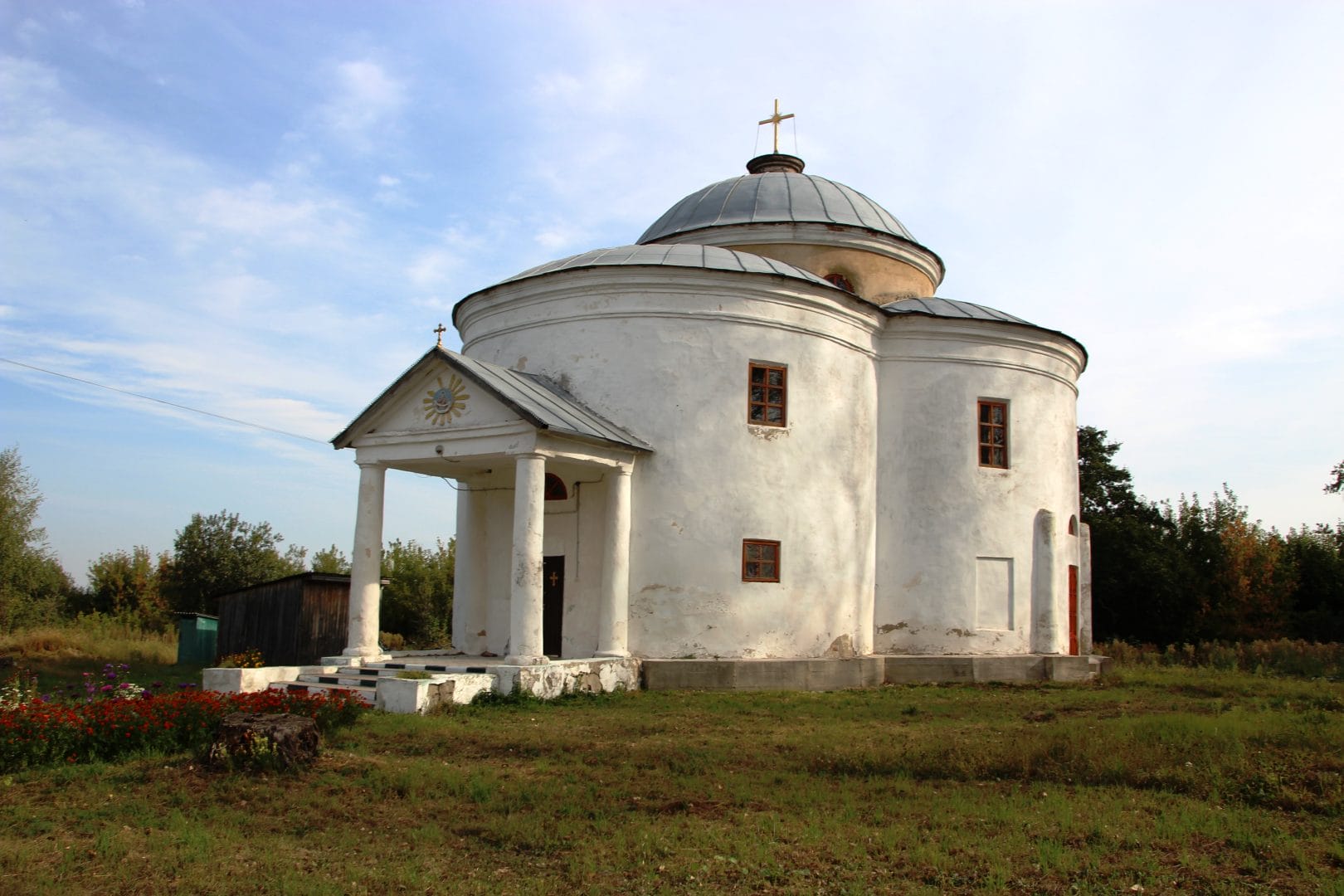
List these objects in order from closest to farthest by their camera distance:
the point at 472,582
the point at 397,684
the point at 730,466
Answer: the point at 397,684, the point at 730,466, the point at 472,582

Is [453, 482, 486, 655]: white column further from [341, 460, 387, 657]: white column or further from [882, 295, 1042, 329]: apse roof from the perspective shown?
[882, 295, 1042, 329]: apse roof

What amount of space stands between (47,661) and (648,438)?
13.7 metres

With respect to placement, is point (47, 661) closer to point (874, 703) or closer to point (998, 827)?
point (874, 703)

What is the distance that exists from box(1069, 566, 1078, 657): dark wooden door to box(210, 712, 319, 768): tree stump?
15255 mm

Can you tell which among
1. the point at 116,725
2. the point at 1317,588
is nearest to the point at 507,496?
the point at 116,725

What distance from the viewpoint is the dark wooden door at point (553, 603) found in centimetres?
1717

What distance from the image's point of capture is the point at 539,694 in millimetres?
14023

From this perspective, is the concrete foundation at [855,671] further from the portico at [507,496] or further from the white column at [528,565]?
the white column at [528,565]

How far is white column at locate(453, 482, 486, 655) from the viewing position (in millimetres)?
18000

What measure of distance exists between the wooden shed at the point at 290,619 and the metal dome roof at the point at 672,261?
26.1 feet

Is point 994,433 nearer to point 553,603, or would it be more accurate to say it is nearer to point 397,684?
point 553,603

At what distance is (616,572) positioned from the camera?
1587 cm

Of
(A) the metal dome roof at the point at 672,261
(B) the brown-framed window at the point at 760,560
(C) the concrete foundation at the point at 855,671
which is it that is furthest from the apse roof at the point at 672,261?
(C) the concrete foundation at the point at 855,671

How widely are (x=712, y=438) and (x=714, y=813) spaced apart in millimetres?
9139
